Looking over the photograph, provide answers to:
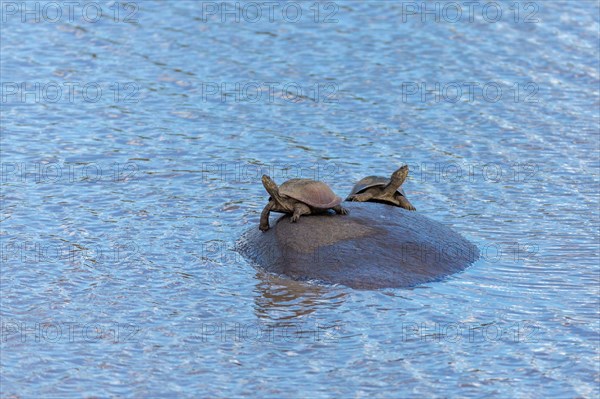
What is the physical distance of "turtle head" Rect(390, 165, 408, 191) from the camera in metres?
10.6

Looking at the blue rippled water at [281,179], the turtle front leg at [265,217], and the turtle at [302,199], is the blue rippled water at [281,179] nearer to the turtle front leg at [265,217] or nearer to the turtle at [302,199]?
the turtle front leg at [265,217]

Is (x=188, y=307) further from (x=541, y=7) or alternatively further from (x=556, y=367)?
(x=541, y=7)

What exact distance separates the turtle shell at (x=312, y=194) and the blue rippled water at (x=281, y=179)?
84cm

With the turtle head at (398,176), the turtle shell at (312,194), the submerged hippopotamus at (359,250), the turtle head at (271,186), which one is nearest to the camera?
the submerged hippopotamus at (359,250)

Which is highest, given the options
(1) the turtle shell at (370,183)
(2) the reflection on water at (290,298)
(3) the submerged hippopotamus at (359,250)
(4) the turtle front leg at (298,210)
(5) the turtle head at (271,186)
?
(5) the turtle head at (271,186)

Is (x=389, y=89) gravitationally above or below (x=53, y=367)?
above

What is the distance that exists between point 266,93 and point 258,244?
20.8 ft

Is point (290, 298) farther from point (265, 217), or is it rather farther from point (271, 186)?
point (271, 186)

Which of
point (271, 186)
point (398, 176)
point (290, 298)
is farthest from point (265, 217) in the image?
point (398, 176)

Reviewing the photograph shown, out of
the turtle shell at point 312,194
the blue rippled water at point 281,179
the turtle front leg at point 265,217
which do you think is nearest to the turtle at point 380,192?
the turtle shell at point 312,194

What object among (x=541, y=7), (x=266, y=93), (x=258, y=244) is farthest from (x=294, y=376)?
(x=541, y=7)

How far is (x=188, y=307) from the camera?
32.2 feet

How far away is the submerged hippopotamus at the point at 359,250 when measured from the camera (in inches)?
394

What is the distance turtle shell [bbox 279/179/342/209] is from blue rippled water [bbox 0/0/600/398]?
0.84m
